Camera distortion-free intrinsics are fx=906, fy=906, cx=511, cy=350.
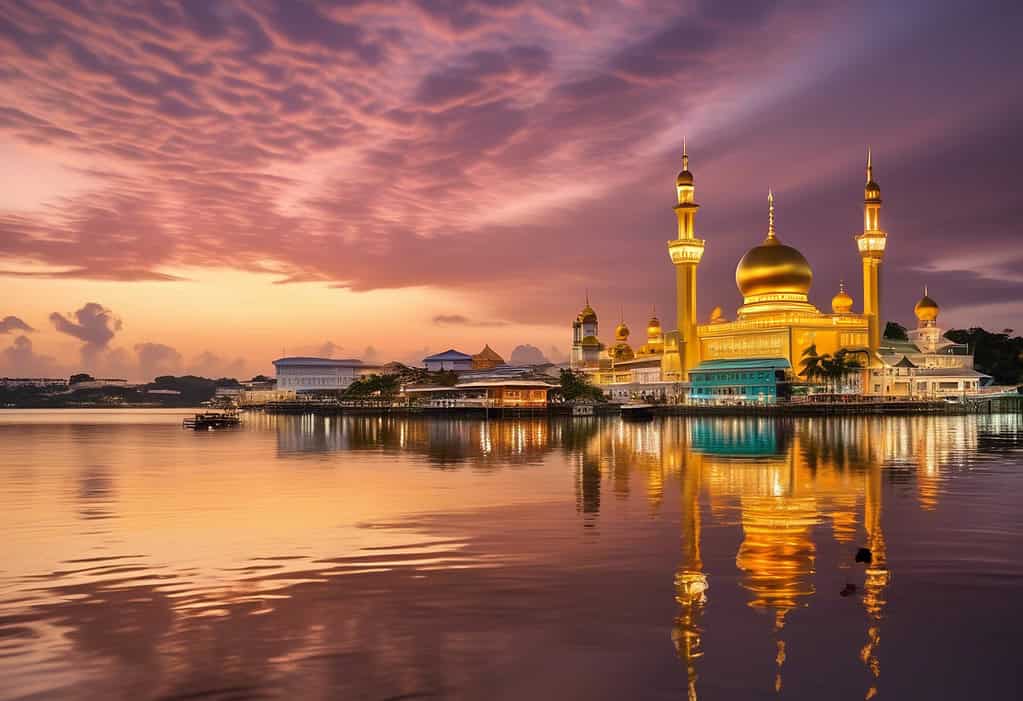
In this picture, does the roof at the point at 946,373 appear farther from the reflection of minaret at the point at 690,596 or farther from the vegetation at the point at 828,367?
the reflection of minaret at the point at 690,596

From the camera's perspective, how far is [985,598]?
12773 mm

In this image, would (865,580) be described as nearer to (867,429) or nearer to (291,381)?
(867,429)

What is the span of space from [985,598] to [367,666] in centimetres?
872

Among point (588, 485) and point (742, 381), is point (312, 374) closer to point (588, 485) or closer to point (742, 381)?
point (742, 381)

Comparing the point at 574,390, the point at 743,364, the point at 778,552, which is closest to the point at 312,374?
the point at 574,390

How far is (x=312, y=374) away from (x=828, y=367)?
119m

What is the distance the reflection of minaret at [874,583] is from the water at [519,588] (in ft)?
0.18

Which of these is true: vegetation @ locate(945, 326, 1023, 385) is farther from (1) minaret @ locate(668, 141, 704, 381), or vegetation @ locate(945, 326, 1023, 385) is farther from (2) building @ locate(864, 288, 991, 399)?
(1) minaret @ locate(668, 141, 704, 381)

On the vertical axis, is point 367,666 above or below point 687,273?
below

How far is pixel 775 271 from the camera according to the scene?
100 meters

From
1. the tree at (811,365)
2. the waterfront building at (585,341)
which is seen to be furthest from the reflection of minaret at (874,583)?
the waterfront building at (585,341)

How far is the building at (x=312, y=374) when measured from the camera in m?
183

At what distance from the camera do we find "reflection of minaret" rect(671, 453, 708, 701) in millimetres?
10165

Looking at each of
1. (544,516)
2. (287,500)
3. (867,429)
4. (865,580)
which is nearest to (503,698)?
(865,580)
